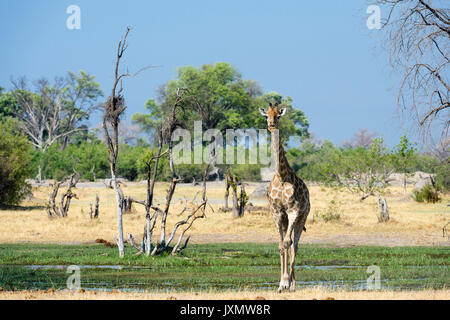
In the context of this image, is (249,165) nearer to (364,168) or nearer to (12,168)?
(364,168)

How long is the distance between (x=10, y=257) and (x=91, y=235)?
22.2 ft

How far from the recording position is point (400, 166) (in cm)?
4712

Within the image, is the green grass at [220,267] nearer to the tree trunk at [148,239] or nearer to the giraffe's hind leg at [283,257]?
the tree trunk at [148,239]

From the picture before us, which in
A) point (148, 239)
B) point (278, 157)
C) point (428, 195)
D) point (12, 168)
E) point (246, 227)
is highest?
point (12, 168)

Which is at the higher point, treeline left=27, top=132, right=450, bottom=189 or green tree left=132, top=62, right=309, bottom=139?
green tree left=132, top=62, right=309, bottom=139

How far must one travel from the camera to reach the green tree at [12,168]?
39219 mm

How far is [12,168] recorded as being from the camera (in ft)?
130

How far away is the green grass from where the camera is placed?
15141 mm

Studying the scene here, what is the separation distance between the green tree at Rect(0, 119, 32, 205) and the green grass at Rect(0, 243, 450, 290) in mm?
16757

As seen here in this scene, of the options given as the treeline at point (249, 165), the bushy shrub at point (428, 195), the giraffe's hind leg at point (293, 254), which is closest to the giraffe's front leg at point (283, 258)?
the giraffe's hind leg at point (293, 254)

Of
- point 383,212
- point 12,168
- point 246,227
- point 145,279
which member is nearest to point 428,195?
point 383,212

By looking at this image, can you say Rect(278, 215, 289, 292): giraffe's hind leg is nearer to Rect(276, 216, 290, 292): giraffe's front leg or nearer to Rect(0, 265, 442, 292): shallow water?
Rect(276, 216, 290, 292): giraffe's front leg

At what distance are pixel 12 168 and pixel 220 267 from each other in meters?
25.0

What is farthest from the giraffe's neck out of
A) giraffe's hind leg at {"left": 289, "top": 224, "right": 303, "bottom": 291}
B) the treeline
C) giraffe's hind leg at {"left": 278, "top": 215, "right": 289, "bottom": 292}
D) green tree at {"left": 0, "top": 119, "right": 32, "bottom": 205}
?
the treeline
